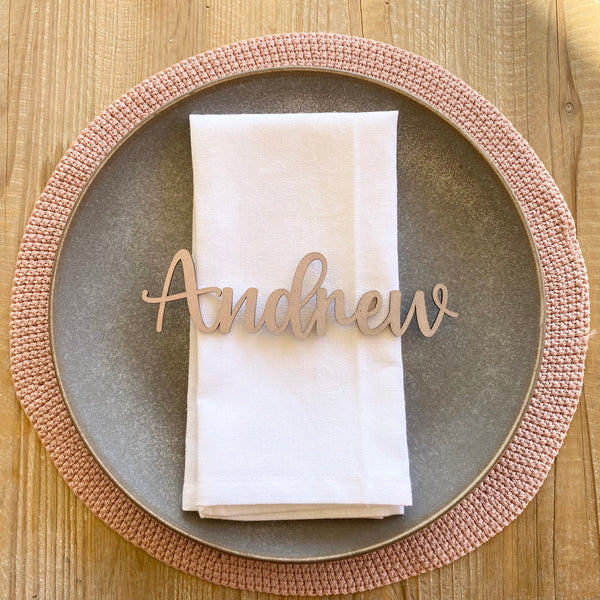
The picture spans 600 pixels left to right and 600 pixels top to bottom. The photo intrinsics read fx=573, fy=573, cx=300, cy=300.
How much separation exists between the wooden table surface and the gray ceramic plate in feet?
0.41

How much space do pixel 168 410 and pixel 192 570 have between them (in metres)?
0.20

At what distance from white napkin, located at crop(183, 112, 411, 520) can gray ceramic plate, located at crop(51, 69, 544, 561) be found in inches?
1.4

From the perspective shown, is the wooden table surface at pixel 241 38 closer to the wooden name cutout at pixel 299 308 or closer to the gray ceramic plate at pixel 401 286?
the gray ceramic plate at pixel 401 286

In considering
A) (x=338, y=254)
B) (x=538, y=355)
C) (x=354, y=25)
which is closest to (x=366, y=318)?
(x=338, y=254)

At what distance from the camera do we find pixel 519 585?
27.9 inches

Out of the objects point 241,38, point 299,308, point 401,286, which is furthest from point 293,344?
A: point 241,38

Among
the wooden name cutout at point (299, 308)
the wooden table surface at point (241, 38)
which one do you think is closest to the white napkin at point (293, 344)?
the wooden name cutout at point (299, 308)

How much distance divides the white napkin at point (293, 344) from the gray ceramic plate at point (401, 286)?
37 millimetres

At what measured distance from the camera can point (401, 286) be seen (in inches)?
26.6

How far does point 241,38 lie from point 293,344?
1.38ft

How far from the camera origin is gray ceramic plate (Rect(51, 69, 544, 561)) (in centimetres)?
64

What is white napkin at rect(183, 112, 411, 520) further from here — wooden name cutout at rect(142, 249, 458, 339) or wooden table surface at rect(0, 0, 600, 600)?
wooden table surface at rect(0, 0, 600, 600)

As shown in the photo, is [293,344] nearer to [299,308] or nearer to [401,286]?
[299,308]

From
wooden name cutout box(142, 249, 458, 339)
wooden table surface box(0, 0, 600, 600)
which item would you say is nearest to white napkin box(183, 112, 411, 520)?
wooden name cutout box(142, 249, 458, 339)
